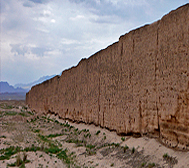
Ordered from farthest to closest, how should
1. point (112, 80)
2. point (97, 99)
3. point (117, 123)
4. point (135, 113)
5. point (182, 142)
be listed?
point (97, 99) → point (112, 80) → point (117, 123) → point (135, 113) → point (182, 142)

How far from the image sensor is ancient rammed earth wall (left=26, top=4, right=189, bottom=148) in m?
5.56

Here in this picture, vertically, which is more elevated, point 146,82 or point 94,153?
point 146,82

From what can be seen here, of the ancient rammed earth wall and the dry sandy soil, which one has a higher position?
the ancient rammed earth wall

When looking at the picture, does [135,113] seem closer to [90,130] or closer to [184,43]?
[184,43]

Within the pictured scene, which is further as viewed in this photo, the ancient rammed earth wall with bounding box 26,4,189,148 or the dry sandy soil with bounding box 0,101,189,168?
the dry sandy soil with bounding box 0,101,189,168

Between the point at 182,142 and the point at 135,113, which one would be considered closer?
the point at 182,142

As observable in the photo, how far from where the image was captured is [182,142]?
5.41 m

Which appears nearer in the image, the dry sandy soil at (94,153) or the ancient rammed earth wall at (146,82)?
the ancient rammed earth wall at (146,82)

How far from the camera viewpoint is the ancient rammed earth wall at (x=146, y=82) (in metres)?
5.56

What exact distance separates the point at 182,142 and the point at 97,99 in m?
5.24

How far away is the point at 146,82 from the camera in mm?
6777

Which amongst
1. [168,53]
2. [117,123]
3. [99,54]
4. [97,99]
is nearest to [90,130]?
[97,99]

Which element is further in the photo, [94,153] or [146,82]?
[94,153]

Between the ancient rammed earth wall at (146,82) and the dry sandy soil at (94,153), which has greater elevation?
the ancient rammed earth wall at (146,82)
